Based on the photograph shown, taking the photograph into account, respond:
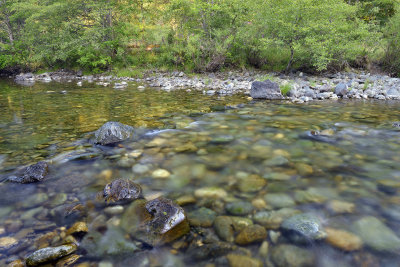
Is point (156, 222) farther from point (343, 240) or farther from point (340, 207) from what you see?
point (340, 207)

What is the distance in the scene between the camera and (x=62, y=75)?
2131cm

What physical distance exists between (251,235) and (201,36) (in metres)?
15.7

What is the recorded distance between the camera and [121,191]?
2432 mm

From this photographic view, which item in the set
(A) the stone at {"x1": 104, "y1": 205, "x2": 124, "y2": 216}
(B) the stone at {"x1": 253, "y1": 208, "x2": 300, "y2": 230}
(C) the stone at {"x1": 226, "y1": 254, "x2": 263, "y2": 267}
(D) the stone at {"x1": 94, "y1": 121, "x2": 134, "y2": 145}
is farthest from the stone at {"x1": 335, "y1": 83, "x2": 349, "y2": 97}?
(A) the stone at {"x1": 104, "y1": 205, "x2": 124, "y2": 216}

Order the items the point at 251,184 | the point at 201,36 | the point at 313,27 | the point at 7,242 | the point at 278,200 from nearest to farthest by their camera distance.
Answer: the point at 7,242 → the point at 278,200 → the point at 251,184 → the point at 313,27 → the point at 201,36

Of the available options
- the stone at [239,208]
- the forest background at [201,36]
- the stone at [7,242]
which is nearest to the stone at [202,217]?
the stone at [239,208]

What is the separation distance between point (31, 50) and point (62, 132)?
25267 millimetres

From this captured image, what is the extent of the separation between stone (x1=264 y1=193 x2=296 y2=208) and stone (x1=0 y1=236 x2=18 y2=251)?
208 cm

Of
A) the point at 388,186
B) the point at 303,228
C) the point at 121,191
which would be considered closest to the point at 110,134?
the point at 121,191

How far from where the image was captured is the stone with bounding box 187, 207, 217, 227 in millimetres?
2057

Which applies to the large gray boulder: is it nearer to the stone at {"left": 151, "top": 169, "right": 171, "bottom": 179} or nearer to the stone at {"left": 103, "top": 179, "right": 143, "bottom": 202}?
the stone at {"left": 151, "top": 169, "right": 171, "bottom": 179}

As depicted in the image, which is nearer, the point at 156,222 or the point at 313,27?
the point at 156,222

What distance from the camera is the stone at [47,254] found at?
162 cm

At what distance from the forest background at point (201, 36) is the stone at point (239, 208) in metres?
11.2
